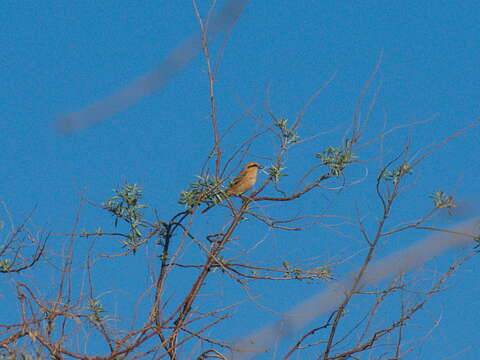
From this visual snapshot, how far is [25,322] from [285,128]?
2.09 m

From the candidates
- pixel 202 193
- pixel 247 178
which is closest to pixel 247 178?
pixel 247 178

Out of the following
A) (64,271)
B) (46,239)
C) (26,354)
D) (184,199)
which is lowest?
(26,354)

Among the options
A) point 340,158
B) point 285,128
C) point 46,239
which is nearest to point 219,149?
point 285,128

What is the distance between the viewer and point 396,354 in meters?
4.11

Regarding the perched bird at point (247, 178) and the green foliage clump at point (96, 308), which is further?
the perched bird at point (247, 178)

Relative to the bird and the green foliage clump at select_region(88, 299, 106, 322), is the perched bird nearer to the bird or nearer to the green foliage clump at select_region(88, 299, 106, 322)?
the bird

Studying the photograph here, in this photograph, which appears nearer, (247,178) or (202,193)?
(202,193)

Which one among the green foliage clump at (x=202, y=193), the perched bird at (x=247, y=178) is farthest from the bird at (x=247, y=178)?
the green foliage clump at (x=202, y=193)

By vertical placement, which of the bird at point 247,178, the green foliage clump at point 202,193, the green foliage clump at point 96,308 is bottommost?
the green foliage clump at point 96,308

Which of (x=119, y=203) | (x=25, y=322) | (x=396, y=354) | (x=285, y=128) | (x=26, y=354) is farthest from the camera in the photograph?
(x=119, y=203)

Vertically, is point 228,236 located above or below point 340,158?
below

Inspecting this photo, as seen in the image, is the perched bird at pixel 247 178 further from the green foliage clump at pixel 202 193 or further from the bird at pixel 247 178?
the green foliage clump at pixel 202 193

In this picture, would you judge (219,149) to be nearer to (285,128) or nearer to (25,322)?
(285,128)

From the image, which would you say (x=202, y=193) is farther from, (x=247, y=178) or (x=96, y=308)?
(x=247, y=178)
